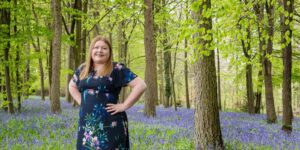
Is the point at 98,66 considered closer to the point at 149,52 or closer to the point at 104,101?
the point at 104,101

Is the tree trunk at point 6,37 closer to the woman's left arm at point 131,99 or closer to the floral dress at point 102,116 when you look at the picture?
the floral dress at point 102,116

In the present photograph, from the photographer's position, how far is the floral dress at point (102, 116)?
4.08m

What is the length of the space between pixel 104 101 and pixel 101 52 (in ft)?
2.12

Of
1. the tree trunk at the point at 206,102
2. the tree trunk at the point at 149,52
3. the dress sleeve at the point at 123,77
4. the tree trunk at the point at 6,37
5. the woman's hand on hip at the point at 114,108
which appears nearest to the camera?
the woman's hand on hip at the point at 114,108

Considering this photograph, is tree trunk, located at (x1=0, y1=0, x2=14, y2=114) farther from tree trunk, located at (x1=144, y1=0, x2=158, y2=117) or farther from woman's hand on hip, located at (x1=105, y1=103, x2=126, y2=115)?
woman's hand on hip, located at (x1=105, y1=103, x2=126, y2=115)

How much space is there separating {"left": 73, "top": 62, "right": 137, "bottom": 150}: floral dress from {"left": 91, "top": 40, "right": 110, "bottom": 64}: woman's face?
190 mm

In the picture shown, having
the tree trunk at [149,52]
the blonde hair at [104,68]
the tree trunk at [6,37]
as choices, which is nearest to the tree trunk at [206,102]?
the blonde hair at [104,68]

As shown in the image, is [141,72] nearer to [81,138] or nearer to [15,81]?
[15,81]

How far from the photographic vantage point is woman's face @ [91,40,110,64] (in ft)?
13.7

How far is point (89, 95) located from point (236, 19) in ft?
8.64

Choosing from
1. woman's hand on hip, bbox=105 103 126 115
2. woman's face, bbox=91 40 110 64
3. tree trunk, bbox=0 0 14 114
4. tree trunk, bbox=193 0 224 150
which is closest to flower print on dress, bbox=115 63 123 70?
woman's face, bbox=91 40 110 64

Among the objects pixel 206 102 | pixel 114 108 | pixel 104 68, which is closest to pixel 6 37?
pixel 206 102

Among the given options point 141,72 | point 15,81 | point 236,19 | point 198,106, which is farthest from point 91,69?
point 141,72

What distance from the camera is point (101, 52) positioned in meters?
4.18
